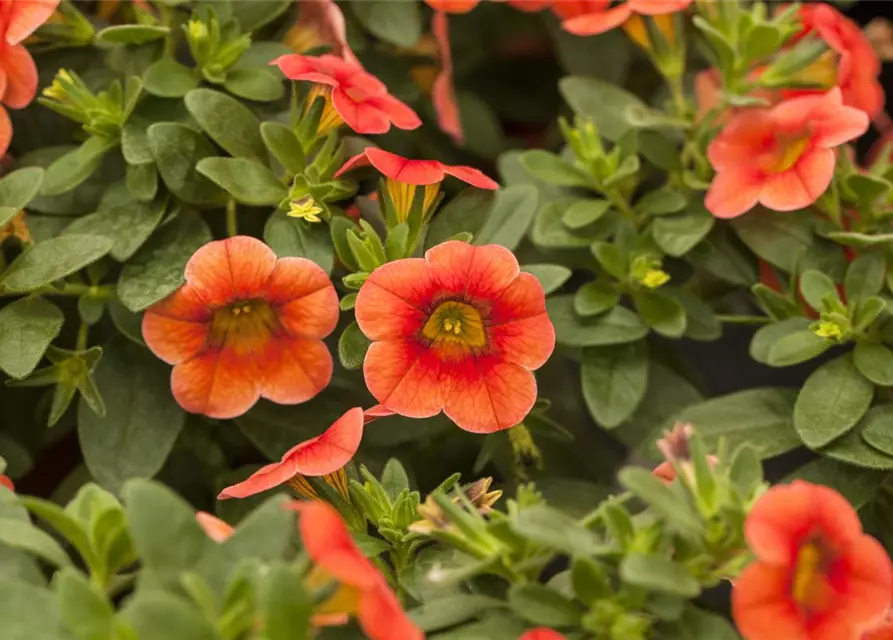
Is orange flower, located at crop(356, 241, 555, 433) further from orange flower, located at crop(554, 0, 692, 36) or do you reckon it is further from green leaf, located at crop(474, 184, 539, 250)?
orange flower, located at crop(554, 0, 692, 36)

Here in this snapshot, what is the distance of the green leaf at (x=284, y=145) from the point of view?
962 mm

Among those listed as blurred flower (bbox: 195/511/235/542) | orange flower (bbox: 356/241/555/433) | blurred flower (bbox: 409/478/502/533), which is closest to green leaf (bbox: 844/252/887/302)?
orange flower (bbox: 356/241/555/433)

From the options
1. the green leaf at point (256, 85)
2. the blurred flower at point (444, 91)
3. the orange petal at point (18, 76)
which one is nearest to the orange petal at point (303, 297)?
the green leaf at point (256, 85)

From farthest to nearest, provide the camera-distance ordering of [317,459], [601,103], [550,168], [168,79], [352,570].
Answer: [601,103]
[550,168]
[168,79]
[317,459]
[352,570]

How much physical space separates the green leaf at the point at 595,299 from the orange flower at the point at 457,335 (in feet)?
0.59

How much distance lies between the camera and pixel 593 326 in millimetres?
1076

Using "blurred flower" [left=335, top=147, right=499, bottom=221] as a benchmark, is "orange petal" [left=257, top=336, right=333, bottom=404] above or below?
below

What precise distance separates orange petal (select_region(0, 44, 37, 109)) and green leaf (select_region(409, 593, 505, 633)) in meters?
0.65

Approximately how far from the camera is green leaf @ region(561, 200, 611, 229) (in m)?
1.09

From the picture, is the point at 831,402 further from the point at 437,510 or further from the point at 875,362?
the point at 437,510

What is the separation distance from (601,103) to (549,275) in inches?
13.2

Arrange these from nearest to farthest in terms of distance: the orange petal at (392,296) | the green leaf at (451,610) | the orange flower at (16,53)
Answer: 1. the green leaf at (451,610)
2. the orange petal at (392,296)
3. the orange flower at (16,53)

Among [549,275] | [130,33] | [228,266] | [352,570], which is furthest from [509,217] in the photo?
[352,570]

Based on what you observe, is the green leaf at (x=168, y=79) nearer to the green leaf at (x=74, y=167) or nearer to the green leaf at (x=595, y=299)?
the green leaf at (x=74, y=167)
